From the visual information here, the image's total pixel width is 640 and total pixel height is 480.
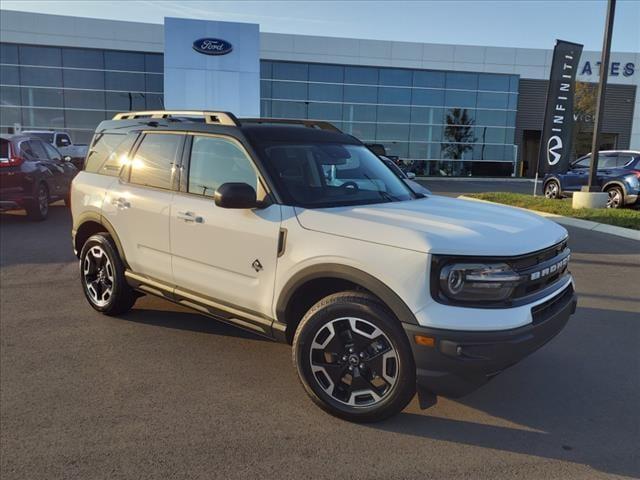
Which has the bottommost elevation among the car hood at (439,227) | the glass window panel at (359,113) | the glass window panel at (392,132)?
the car hood at (439,227)

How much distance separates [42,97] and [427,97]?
23.4m

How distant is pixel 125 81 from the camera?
31172mm

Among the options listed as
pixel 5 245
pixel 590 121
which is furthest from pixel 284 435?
pixel 590 121

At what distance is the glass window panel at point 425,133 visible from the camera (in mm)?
34188

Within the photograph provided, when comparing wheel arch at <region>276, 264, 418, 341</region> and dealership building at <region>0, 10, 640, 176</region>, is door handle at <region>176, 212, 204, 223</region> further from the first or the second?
dealership building at <region>0, 10, 640, 176</region>

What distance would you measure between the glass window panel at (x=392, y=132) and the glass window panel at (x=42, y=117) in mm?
19180

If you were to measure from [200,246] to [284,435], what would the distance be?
61.8 inches

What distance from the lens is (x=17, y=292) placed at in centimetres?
604

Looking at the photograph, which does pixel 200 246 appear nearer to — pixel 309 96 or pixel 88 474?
pixel 88 474

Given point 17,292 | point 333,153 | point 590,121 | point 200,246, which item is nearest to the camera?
point 200,246

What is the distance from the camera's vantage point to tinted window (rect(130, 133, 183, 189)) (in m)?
4.41

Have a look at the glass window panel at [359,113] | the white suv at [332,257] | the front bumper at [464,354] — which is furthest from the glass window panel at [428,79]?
the front bumper at [464,354]

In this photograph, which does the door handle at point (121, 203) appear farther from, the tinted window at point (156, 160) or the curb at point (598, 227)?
the curb at point (598, 227)

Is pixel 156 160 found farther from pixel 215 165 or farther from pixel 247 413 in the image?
pixel 247 413
